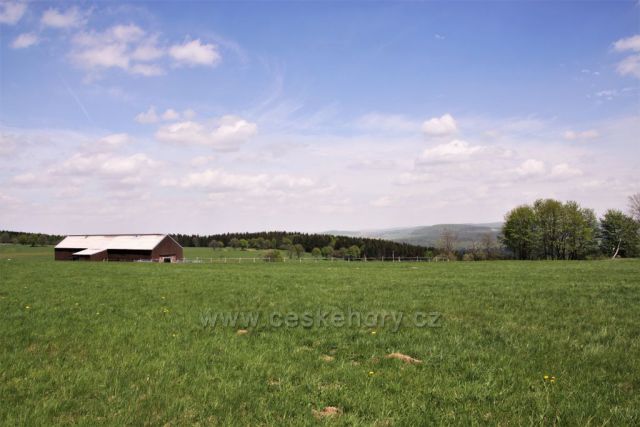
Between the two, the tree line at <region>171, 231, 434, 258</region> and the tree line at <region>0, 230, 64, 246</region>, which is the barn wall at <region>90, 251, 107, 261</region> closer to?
the tree line at <region>171, 231, 434, 258</region>

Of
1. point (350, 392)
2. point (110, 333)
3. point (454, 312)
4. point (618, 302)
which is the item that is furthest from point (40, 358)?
point (618, 302)

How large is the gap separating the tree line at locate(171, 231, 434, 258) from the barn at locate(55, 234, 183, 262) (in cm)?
5129

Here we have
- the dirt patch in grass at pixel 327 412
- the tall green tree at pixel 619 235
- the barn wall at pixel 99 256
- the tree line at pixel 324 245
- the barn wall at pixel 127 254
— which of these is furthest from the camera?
the tree line at pixel 324 245

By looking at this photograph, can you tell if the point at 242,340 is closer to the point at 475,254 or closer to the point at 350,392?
the point at 350,392

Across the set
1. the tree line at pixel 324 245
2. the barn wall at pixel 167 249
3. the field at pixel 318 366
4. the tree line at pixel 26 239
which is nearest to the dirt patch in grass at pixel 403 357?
the field at pixel 318 366

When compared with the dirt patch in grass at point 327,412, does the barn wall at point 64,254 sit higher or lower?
lower

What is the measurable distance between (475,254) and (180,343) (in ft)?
331

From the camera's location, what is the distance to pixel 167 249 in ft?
308

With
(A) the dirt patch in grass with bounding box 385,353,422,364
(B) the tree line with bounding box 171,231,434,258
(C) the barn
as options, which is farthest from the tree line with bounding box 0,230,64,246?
(A) the dirt patch in grass with bounding box 385,353,422,364

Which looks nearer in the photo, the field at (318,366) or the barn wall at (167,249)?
the field at (318,366)

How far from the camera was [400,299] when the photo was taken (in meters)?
16.3

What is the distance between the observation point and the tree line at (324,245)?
5792 inches

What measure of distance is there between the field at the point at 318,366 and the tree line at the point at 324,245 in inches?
4918

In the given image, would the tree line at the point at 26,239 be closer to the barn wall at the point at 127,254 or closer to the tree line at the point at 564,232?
the barn wall at the point at 127,254
